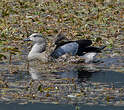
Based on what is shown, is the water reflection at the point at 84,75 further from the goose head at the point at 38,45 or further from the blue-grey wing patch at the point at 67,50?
the goose head at the point at 38,45

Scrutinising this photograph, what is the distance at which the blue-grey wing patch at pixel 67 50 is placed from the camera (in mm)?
15203

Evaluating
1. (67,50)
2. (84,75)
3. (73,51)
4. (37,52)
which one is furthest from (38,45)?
(84,75)

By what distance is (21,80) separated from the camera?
481 inches

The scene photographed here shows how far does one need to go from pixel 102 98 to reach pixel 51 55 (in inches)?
184

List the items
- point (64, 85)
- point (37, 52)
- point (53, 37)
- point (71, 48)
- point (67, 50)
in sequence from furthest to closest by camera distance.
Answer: point (53, 37), point (37, 52), point (67, 50), point (71, 48), point (64, 85)

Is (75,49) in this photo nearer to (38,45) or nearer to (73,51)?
(73,51)

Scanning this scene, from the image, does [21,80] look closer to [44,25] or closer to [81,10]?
[44,25]

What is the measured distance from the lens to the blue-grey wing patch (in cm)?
1520

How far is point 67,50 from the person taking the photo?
15328 millimetres

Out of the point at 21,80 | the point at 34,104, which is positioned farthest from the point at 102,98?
the point at 21,80

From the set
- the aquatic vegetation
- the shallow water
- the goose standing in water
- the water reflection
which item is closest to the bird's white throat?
the goose standing in water

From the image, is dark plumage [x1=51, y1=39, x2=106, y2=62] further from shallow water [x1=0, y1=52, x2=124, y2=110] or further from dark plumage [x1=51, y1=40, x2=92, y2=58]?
shallow water [x1=0, y1=52, x2=124, y2=110]

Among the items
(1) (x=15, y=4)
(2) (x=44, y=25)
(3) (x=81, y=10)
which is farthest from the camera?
(1) (x=15, y=4)

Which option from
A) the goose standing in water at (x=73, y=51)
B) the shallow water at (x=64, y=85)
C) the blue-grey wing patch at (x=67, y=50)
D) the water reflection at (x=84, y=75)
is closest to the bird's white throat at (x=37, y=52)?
the goose standing in water at (x=73, y=51)
